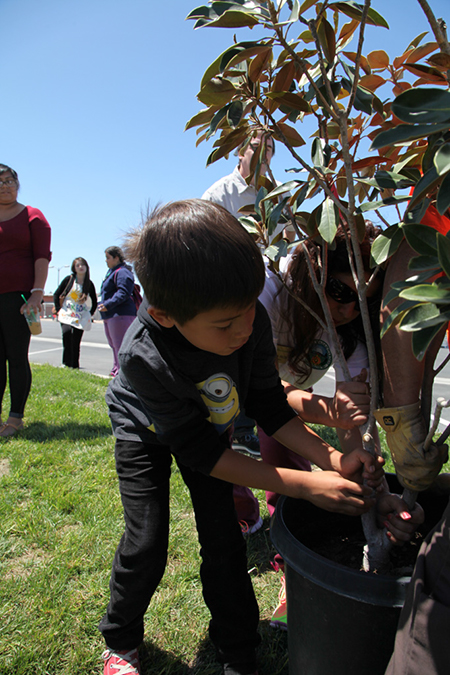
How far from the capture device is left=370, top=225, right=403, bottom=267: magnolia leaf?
856 millimetres

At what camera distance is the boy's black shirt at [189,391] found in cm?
122

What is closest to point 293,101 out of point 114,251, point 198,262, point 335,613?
point 198,262

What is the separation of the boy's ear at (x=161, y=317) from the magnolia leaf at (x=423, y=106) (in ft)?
2.32

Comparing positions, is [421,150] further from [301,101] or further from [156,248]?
[156,248]

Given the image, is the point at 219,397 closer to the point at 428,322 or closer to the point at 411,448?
the point at 411,448

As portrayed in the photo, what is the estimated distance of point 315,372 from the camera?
1771 mm

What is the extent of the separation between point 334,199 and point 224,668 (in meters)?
1.32

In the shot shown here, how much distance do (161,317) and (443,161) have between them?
2.48ft

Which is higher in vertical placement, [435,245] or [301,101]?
[301,101]


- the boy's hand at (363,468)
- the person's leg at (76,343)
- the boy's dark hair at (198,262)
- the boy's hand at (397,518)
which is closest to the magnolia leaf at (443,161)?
the boy's dark hair at (198,262)

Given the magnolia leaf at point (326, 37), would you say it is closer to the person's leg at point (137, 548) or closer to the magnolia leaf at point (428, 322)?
the magnolia leaf at point (428, 322)

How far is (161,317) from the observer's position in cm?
118

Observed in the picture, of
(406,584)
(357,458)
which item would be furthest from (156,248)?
(406,584)

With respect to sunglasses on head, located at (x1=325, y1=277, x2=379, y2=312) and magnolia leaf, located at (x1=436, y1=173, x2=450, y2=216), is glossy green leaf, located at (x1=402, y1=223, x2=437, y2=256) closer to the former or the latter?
magnolia leaf, located at (x1=436, y1=173, x2=450, y2=216)
